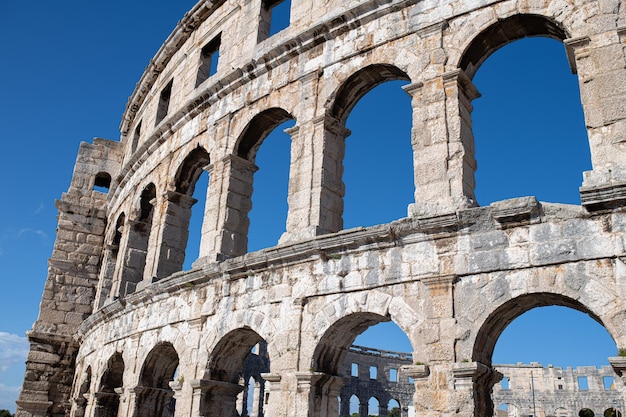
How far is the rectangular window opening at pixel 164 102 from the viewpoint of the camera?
15.2m

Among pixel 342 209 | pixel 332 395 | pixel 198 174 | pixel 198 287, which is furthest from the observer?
pixel 198 174

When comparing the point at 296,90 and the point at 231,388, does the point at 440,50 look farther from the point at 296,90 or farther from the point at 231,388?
the point at 231,388

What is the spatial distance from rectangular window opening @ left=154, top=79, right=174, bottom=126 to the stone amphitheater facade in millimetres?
1101

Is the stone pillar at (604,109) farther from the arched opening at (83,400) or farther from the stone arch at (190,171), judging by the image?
the arched opening at (83,400)

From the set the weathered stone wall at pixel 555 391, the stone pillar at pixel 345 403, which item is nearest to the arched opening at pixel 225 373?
the stone pillar at pixel 345 403

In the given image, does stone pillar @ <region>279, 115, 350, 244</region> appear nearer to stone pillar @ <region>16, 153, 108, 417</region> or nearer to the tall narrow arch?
the tall narrow arch

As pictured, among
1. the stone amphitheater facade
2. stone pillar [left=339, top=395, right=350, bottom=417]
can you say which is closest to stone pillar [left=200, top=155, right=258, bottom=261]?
the stone amphitheater facade

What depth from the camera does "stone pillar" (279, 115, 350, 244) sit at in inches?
344

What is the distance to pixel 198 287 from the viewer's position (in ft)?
32.1

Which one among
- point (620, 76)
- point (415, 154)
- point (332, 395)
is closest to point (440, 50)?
point (415, 154)

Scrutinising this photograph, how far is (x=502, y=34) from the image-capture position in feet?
27.1

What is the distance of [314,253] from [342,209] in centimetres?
126

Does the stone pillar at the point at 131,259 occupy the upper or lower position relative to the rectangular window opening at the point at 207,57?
lower

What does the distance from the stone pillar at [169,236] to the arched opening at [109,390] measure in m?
2.23
